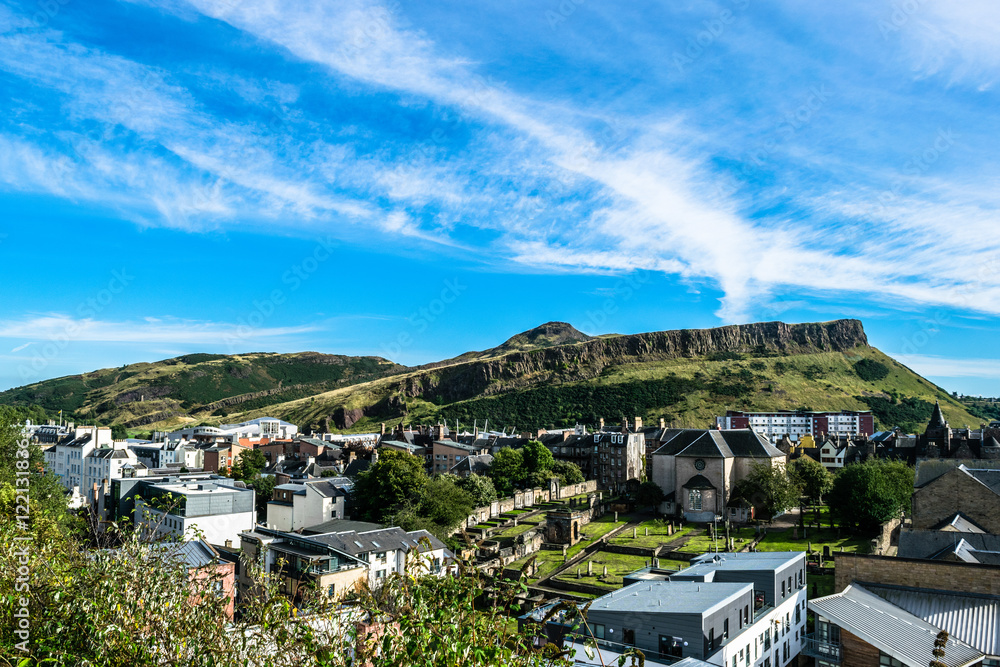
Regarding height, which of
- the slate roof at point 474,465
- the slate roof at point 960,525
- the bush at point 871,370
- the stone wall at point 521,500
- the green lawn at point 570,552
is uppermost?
the bush at point 871,370

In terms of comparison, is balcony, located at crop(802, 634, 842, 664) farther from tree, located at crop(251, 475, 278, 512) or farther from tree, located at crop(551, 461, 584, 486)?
tree, located at crop(551, 461, 584, 486)

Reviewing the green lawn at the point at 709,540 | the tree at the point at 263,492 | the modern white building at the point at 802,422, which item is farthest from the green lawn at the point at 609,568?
the modern white building at the point at 802,422

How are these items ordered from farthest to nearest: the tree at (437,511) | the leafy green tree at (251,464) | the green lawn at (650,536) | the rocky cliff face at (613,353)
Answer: the rocky cliff face at (613,353) < the leafy green tree at (251,464) < the green lawn at (650,536) < the tree at (437,511)

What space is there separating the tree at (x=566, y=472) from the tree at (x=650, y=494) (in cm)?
1104

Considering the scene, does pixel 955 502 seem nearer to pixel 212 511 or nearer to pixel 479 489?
pixel 479 489

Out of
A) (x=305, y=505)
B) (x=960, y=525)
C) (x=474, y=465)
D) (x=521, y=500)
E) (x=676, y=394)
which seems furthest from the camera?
(x=676, y=394)

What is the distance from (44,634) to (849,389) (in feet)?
543

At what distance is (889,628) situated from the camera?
20.3 m

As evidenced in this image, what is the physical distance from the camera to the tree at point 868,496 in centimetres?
4197

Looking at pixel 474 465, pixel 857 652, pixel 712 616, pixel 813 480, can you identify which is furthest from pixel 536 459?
pixel 857 652

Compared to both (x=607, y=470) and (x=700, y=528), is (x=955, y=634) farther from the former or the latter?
(x=607, y=470)

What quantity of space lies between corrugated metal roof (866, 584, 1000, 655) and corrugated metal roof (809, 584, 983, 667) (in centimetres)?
52

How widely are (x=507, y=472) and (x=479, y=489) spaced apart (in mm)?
6833

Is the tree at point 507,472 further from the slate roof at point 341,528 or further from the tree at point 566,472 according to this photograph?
the slate roof at point 341,528
